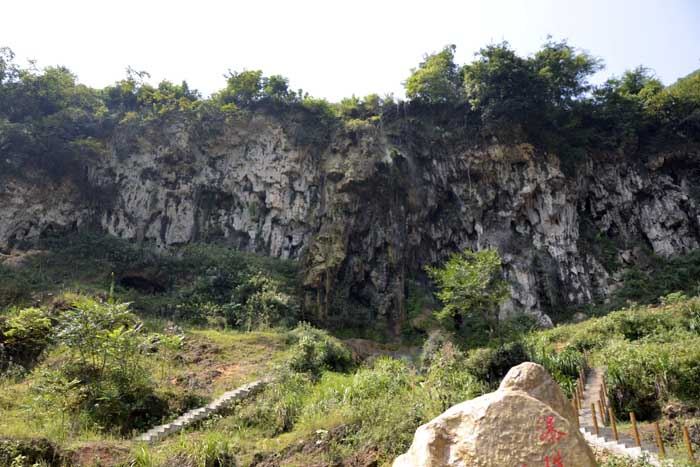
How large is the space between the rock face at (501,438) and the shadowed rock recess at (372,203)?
17327 millimetres

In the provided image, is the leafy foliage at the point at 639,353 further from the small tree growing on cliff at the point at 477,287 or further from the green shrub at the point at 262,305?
the green shrub at the point at 262,305

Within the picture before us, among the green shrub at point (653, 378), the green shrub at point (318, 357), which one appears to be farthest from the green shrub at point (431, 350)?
the green shrub at point (653, 378)

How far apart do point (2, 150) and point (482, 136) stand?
25.3 m

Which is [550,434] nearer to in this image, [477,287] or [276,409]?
[276,409]

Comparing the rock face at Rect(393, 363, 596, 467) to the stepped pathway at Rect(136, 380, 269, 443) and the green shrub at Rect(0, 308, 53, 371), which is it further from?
the green shrub at Rect(0, 308, 53, 371)

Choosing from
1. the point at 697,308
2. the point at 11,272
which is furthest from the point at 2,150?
the point at 697,308

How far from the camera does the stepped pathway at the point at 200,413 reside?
9523 mm

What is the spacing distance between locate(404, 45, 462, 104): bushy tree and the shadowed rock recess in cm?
218

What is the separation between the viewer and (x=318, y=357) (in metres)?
14.7

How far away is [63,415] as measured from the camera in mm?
9781

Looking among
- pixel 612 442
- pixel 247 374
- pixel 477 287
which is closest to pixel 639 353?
pixel 612 442

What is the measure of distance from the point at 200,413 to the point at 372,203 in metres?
16.5

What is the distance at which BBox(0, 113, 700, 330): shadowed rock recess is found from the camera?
78.1 feet

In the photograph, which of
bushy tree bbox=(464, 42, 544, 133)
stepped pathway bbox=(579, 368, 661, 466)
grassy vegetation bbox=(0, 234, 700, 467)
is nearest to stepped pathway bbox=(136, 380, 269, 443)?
grassy vegetation bbox=(0, 234, 700, 467)
